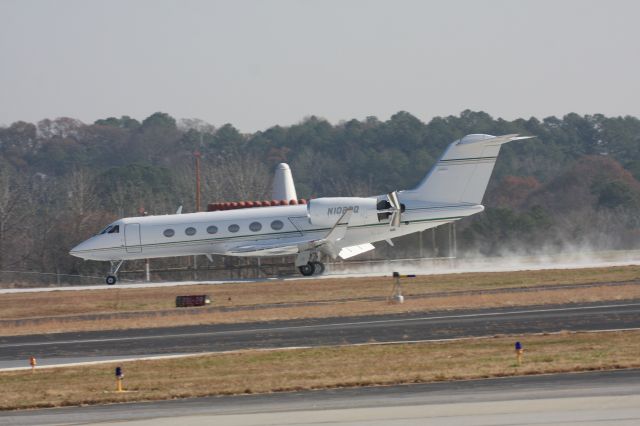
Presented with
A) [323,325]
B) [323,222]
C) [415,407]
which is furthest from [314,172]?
[415,407]

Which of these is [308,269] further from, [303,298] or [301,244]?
[303,298]

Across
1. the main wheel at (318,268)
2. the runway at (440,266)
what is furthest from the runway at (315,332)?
the main wheel at (318,268)

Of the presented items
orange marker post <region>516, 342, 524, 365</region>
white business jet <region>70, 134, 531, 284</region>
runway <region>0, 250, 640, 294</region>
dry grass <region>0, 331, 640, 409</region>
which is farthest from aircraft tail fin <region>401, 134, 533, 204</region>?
orange marker post <region>516, 342, 524, 365</region>

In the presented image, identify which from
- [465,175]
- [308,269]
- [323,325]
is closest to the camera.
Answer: [323,325]

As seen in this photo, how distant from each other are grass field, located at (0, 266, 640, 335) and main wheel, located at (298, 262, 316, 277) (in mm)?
3183

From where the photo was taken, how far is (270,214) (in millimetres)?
52844

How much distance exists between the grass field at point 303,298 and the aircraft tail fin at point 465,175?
4.29 metres

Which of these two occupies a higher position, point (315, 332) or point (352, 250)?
point (352, 250)

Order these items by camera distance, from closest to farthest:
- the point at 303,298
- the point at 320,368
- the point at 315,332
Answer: the point at 320,368, the point at 315,332, the point at 303,298

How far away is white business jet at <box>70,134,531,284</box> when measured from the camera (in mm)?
51531

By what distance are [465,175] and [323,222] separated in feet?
23.2

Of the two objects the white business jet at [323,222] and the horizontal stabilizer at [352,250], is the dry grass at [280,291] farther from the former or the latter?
the horizontal stabilizer at [352,250]

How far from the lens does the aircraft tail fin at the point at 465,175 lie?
169 feet

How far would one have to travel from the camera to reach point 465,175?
5150cm
